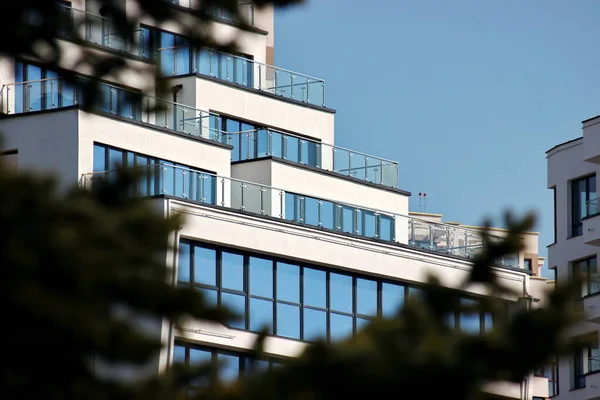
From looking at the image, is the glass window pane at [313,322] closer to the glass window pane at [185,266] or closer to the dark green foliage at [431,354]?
the glass window pane at [185,266]

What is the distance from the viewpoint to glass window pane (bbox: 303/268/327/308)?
38531 mm

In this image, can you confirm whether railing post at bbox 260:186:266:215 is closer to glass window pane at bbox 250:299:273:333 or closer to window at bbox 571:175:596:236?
glass window pane at bbox 250:299:273:333

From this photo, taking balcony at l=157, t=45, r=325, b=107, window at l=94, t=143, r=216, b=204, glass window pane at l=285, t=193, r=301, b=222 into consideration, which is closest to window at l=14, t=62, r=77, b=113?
window at l=94, t=143, r=216, b=204

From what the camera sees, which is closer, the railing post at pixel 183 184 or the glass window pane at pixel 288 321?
the railing post at pixel 183 184

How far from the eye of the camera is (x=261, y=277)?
123 feet

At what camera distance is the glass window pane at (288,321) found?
37.8 metres

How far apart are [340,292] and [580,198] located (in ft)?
36.1

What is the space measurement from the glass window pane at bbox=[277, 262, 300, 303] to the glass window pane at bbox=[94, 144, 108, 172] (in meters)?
4.78

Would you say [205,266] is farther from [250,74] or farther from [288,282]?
[250,74]

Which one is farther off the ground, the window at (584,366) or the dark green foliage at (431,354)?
the dark green foliage at (431,354)

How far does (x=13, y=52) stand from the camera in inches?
358

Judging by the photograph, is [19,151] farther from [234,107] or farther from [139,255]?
[139,255]

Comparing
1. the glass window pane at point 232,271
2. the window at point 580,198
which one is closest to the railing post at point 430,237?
the window at point 580,198

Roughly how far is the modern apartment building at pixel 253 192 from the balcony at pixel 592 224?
6.86ft
